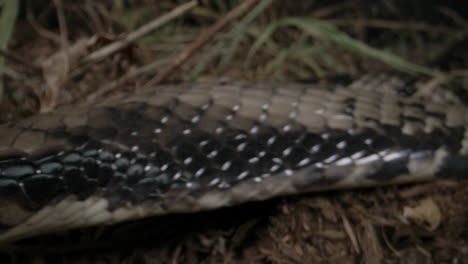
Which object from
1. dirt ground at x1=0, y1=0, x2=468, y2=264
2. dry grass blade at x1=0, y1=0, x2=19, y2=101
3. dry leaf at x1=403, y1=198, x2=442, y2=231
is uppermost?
dry grass blade at x1=0, y1=0, x2=19, y2=101

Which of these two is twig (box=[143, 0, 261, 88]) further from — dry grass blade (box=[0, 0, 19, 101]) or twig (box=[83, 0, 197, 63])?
dry grass blade (box=[0, 0, 19, 101])

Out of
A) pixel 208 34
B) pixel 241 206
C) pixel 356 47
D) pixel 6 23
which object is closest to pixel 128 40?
pixel 208 34

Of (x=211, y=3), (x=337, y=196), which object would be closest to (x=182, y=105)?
(x=337, y=196)

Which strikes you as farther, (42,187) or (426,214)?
(426,214)

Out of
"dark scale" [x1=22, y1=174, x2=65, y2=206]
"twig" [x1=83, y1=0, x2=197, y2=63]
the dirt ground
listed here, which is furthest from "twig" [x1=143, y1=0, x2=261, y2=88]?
"dark scale" [x1=22, y1=174, x2=65, y2=206]

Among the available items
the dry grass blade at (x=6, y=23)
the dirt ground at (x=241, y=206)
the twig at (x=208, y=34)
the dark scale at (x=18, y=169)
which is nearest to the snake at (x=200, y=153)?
the dark scale at (x=18, y=169)

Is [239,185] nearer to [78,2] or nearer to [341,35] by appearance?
[341,35]

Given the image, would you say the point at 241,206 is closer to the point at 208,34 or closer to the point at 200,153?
the point at 200,153
